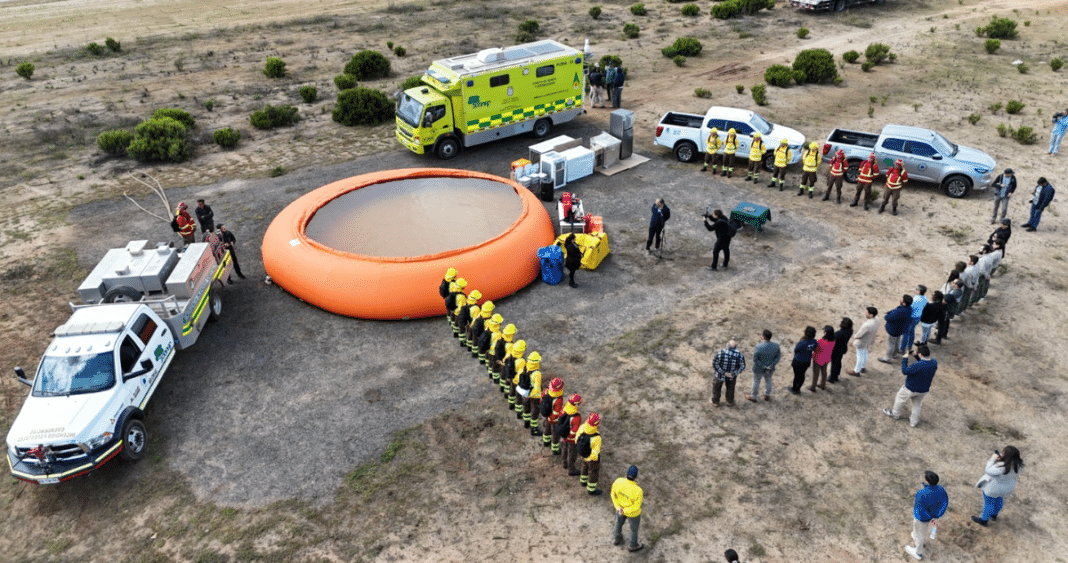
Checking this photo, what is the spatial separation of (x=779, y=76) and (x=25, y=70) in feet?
112

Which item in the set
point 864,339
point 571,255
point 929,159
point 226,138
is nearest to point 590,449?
point 864,339

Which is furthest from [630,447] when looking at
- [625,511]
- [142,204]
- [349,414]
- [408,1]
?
[408,1]

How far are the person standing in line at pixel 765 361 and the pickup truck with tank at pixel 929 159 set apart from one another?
11.0 meters

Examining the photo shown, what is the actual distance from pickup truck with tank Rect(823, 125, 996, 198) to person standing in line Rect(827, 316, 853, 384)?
1001cm

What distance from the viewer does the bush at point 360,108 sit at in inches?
1055

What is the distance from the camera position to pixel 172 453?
12367 millimetres

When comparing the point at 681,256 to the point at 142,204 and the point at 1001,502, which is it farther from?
the point at 142,204

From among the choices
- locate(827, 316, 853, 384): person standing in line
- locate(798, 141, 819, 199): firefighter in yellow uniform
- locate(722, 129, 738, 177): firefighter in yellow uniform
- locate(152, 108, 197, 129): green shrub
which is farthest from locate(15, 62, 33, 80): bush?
locate(827, 316, 853, 384): person standing in line

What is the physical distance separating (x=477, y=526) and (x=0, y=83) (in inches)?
1349

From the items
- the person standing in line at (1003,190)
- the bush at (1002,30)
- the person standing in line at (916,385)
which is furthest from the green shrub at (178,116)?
the bush at (1002,30)

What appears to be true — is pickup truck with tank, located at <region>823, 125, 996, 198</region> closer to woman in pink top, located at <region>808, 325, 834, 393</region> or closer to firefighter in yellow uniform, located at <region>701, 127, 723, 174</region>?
firefighter in yellow uniform, located at <region>701, 127, 723, 174</region>

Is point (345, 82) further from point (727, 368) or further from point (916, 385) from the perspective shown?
point (916, 385)

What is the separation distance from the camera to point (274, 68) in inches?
1250

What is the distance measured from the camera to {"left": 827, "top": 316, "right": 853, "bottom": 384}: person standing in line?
12756 mm
